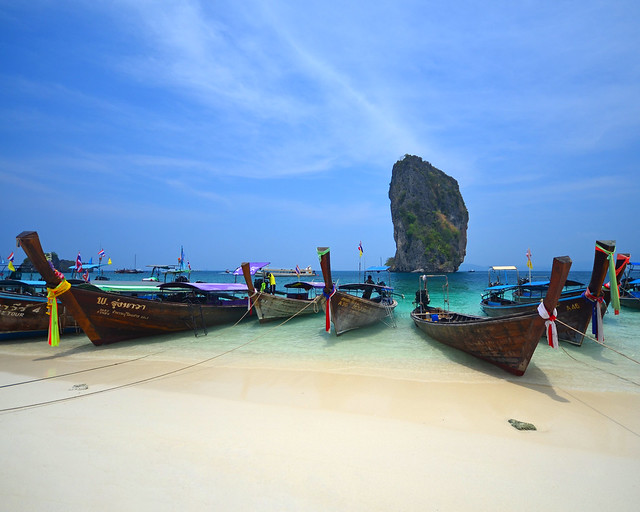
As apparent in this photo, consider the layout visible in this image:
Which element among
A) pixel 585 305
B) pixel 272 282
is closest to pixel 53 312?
pixel 272 282

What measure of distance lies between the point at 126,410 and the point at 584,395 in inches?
332

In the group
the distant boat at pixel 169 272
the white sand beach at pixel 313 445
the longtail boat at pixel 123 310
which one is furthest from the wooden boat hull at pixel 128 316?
the distant boat at pixel 169 272

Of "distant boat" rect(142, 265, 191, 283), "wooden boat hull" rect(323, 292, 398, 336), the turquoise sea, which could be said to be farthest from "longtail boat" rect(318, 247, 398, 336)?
"distant boat" rect(142, 265, 191, 283)

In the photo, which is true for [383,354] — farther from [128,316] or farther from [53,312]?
[53,312]

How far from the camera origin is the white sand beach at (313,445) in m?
3.21

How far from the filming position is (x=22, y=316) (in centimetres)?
1084

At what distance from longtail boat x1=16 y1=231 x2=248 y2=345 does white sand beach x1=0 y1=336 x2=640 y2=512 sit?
2.45 meters

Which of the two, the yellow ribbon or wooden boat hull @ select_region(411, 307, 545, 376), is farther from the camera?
the yellow ribbon

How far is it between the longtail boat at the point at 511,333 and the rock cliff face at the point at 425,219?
7987 cm

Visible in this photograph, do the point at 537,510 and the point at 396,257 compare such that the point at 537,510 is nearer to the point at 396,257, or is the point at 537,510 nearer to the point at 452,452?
the point at 452,452

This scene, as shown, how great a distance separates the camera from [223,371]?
309 inches

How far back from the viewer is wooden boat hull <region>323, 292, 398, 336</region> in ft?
36.5

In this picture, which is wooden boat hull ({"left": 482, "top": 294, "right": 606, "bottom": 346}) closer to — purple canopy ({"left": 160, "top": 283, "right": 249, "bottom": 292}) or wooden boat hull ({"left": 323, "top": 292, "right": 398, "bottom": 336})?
wooden boat hull ({"left": 323, "top": 292, "right": 398, "bottom": 336})

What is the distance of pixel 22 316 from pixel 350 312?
36.9 ft
